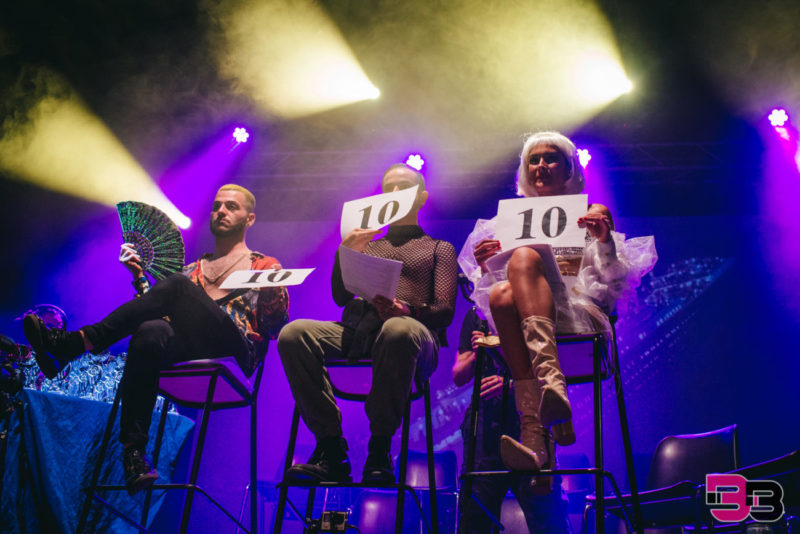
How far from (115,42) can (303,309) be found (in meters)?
2.66

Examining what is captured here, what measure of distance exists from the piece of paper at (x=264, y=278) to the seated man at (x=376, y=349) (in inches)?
8.2

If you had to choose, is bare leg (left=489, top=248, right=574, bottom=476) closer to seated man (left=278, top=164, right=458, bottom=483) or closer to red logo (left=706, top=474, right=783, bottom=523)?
seated man (left=278, top=164, right=458, bottom=483)

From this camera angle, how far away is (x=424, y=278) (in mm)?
2570

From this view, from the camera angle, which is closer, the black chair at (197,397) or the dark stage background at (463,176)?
the black chair at (197,397)

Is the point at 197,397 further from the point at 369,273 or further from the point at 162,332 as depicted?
the point at 369,273

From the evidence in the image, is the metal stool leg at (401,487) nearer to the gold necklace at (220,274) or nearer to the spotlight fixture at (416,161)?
the gold necklace at (220,274)

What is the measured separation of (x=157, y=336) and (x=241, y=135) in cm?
338

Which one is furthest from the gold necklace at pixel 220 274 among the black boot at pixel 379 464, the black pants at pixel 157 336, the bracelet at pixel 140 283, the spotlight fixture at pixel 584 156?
the spotlight fixture at pixel 584 156

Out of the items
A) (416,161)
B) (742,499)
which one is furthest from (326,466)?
(416,161)

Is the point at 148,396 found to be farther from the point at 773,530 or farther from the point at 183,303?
the point at 773,530

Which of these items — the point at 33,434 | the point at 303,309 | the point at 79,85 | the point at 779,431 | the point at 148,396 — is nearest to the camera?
the point at 148,396

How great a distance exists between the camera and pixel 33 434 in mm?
2742

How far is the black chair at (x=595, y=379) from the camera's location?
1.77 m

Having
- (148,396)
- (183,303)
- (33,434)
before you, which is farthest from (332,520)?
(33,434)
